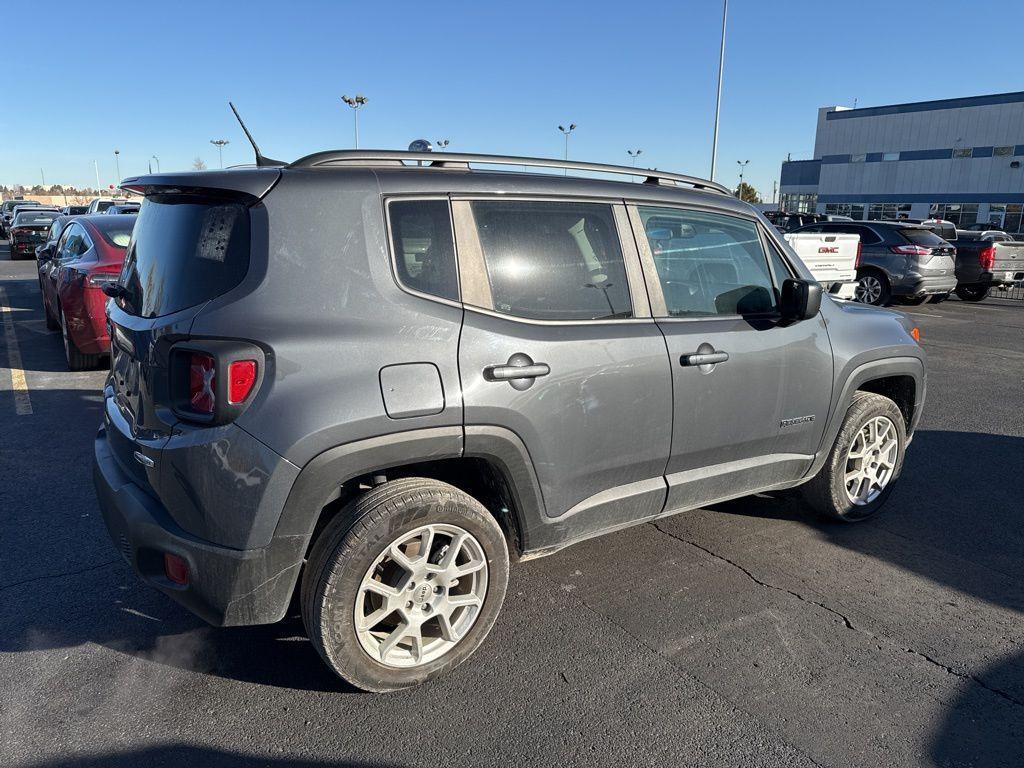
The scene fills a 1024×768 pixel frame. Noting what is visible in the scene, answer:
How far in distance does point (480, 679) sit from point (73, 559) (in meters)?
2.28

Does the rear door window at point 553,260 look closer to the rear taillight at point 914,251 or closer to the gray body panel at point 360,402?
the gray body panel at point 360,402

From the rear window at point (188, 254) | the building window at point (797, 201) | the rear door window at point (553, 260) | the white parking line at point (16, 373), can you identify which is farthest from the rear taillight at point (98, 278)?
the building window at point (797, 201)

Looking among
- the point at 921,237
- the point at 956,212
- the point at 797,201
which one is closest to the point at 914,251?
the point at 921,237

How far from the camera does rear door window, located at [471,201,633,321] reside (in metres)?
2.88

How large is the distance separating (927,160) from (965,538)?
55.8 metres

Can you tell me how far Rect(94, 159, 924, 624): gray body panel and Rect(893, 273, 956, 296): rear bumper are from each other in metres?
12.9

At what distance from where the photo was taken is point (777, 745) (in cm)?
254

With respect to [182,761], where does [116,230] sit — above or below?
above

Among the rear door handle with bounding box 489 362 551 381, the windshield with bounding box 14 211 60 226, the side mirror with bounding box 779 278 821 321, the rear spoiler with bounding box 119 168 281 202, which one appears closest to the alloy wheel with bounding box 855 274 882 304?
the side mirror with bounding box 779 278 821 321

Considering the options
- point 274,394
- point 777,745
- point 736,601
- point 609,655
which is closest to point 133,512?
point 274,394

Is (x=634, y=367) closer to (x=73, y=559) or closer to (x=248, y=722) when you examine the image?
(x=248, y=722)

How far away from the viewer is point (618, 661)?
3004 millimetres

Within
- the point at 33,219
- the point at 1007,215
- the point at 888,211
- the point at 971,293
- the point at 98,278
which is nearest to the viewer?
the point at 98,278

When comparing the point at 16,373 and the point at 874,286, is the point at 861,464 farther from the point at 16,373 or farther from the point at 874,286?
the point at 874,286
